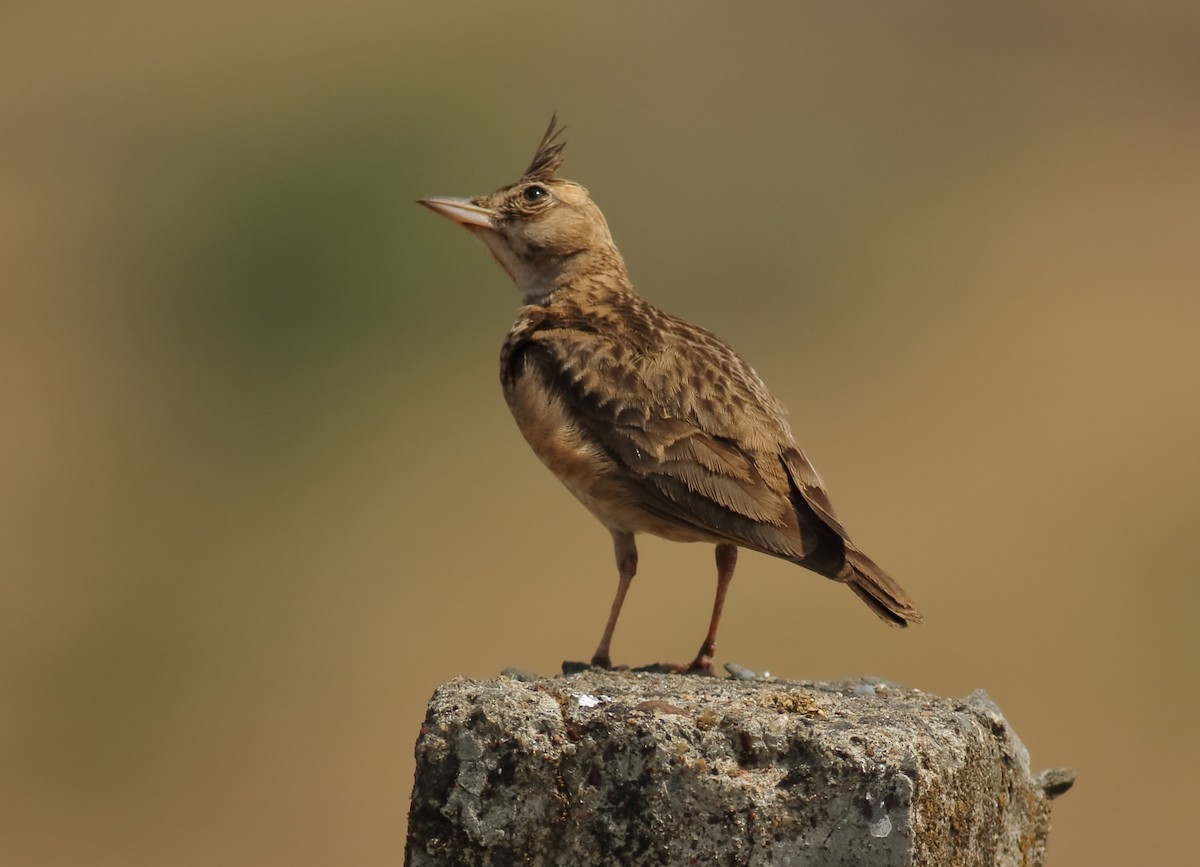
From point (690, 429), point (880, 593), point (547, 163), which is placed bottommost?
point (880, 593)

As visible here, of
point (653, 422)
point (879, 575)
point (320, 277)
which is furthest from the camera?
point (320, 277)

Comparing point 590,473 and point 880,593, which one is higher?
point 590,473

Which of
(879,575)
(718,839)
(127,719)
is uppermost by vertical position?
(127,719)

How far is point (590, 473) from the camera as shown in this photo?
866 centimetres

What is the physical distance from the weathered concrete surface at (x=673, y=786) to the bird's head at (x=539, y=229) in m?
4.78

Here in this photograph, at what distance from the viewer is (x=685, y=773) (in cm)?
575

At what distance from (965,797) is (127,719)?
100ft

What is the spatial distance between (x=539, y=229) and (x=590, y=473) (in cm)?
227

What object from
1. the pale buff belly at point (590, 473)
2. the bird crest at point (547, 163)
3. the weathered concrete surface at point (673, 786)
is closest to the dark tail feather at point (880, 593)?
the pale buff belly at point (590, 473)

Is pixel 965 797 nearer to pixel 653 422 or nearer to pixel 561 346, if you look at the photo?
pixel 653 422

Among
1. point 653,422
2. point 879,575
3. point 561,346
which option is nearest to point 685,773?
point 879,575

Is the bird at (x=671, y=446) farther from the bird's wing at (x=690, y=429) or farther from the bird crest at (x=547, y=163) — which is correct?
the bird crest at (x=547, y=163)

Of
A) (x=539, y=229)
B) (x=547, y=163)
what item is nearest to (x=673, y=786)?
(x=539, y=229)

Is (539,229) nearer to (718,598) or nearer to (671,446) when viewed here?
(671,446)
